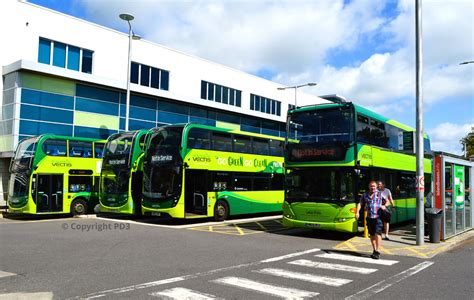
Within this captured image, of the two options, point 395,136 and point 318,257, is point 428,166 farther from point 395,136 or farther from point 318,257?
point 318,257

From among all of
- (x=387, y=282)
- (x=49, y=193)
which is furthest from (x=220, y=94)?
(x=387, y=282)

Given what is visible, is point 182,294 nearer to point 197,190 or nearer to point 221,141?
point 197,190

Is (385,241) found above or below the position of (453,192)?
below

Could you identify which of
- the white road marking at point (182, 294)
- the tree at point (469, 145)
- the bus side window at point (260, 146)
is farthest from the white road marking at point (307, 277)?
the tree at point (469, 145)

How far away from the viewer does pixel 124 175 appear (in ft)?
61.9

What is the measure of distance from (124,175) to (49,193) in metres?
3.97

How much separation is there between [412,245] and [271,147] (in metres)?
10.4

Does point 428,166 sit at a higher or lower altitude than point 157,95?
lower

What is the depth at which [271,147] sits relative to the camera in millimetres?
21266

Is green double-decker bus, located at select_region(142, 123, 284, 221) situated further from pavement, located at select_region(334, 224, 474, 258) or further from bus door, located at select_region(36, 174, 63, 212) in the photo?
pavement, located at select_region(334, 224, 474, 258)

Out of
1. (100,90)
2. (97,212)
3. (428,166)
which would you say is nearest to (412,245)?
(428,166)

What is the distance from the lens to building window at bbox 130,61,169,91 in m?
32.0

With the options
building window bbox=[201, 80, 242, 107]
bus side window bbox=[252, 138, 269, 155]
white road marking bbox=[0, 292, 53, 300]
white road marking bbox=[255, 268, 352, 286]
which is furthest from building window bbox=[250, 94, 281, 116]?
white road marking bbox=[0, 292, 53, 300]

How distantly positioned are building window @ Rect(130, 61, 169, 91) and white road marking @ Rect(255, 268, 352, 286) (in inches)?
1019
